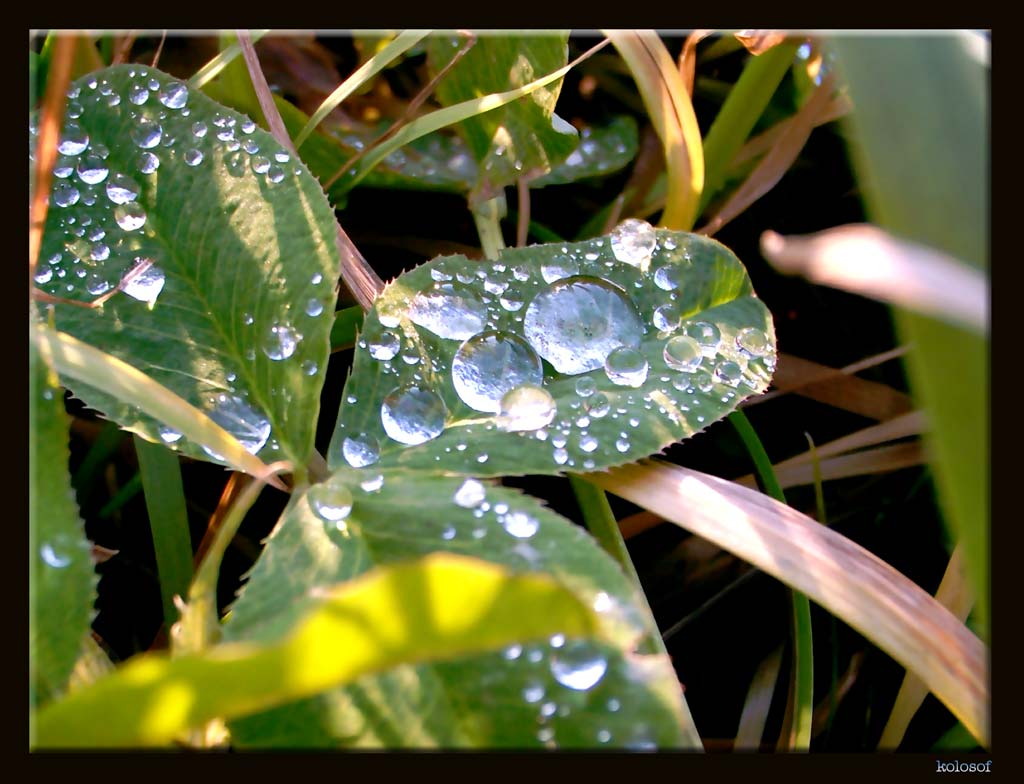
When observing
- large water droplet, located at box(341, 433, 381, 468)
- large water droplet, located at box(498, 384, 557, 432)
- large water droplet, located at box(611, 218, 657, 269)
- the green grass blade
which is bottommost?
the green grass blade

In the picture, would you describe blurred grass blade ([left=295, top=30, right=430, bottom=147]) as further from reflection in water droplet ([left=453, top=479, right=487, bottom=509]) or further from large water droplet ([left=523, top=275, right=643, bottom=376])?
reflection in water droplet ([left=453, top=479, right=487, bottom=509])

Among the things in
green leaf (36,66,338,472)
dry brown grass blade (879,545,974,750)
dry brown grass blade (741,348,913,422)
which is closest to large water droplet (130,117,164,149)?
green leaf (36,66,338,472)

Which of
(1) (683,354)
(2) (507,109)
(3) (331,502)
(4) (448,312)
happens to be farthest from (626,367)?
(2) (507,109)

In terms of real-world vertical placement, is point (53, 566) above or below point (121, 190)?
below

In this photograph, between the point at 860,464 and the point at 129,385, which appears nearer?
the point at 129,385

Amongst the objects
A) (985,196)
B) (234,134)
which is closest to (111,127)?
(234,134)

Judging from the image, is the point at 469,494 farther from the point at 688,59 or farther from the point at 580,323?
the point at 688,59
